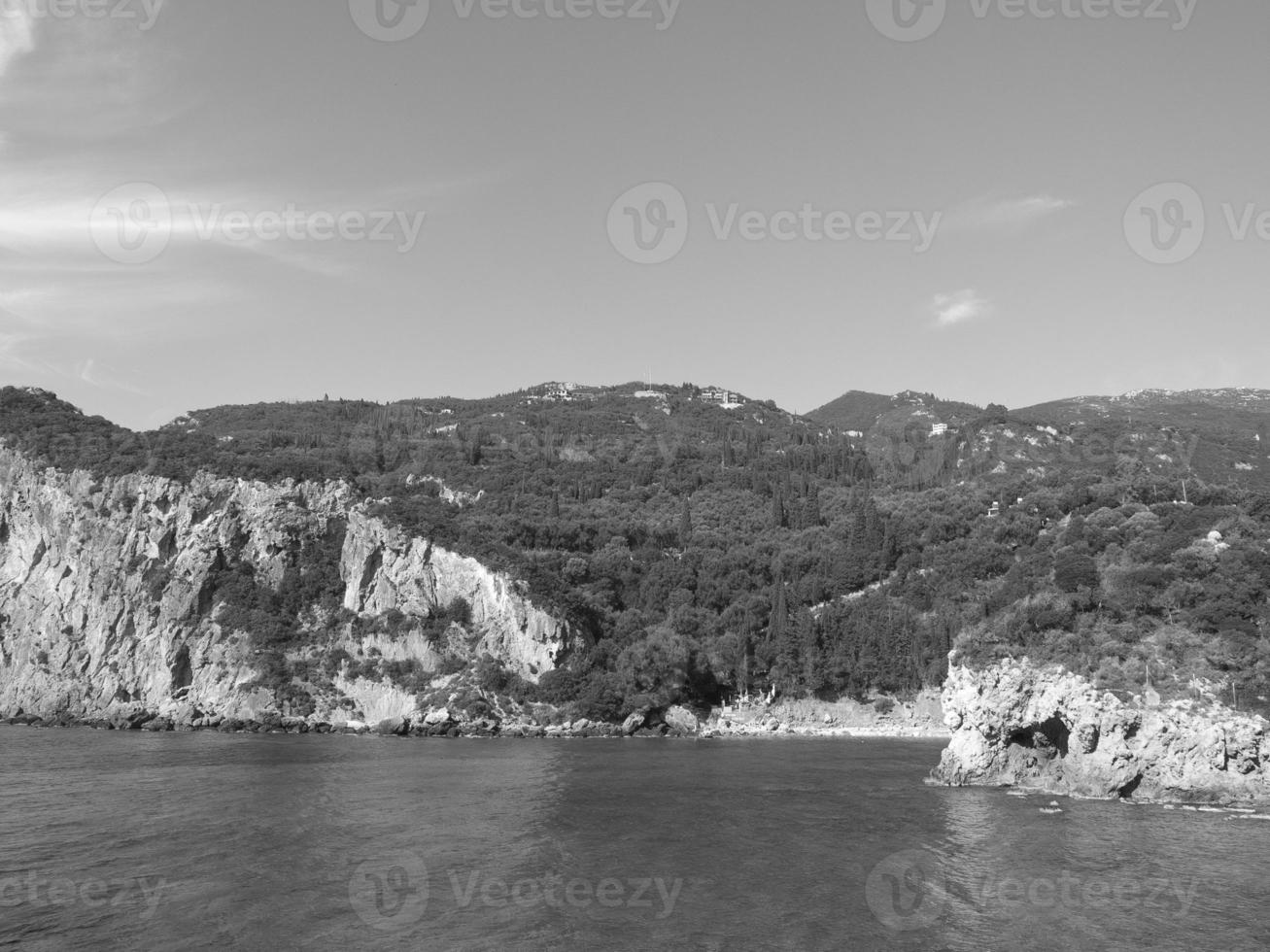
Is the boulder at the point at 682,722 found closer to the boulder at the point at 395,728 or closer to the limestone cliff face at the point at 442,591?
the limestone cliff face at the point at 442,591

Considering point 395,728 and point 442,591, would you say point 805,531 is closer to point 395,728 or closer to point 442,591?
point 442,591

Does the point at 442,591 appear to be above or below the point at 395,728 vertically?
above

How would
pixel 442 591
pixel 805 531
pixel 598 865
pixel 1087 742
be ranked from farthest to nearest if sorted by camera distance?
1. pixel 805 531
2. pixel 442 591
3. pixel 1087 742
4. pixel 598 865

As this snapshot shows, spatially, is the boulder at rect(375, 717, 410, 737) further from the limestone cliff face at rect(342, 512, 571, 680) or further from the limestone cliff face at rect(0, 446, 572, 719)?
the limestone cliff face at rect(342, 512, 571, 680)

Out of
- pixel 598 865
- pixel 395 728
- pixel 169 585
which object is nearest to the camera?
pixel 598 865

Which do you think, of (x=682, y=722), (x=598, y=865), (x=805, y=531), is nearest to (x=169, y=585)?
(x=682, y=722)

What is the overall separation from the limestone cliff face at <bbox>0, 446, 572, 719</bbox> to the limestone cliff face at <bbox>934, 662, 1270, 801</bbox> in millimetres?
45247

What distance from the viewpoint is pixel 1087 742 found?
3872 cm

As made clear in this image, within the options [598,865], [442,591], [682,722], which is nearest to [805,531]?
[682,722]

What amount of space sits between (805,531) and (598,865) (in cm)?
8477

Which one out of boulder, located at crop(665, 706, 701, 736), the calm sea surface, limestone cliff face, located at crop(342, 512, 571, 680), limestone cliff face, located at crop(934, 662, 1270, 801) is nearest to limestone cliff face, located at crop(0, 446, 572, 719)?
limestone cliff face, located at crop(342, 512, 571, 680)

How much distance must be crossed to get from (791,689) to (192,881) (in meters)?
67.3

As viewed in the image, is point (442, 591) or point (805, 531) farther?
point (805, 531)

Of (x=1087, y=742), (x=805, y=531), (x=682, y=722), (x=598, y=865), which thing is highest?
(x=805, y=531)
